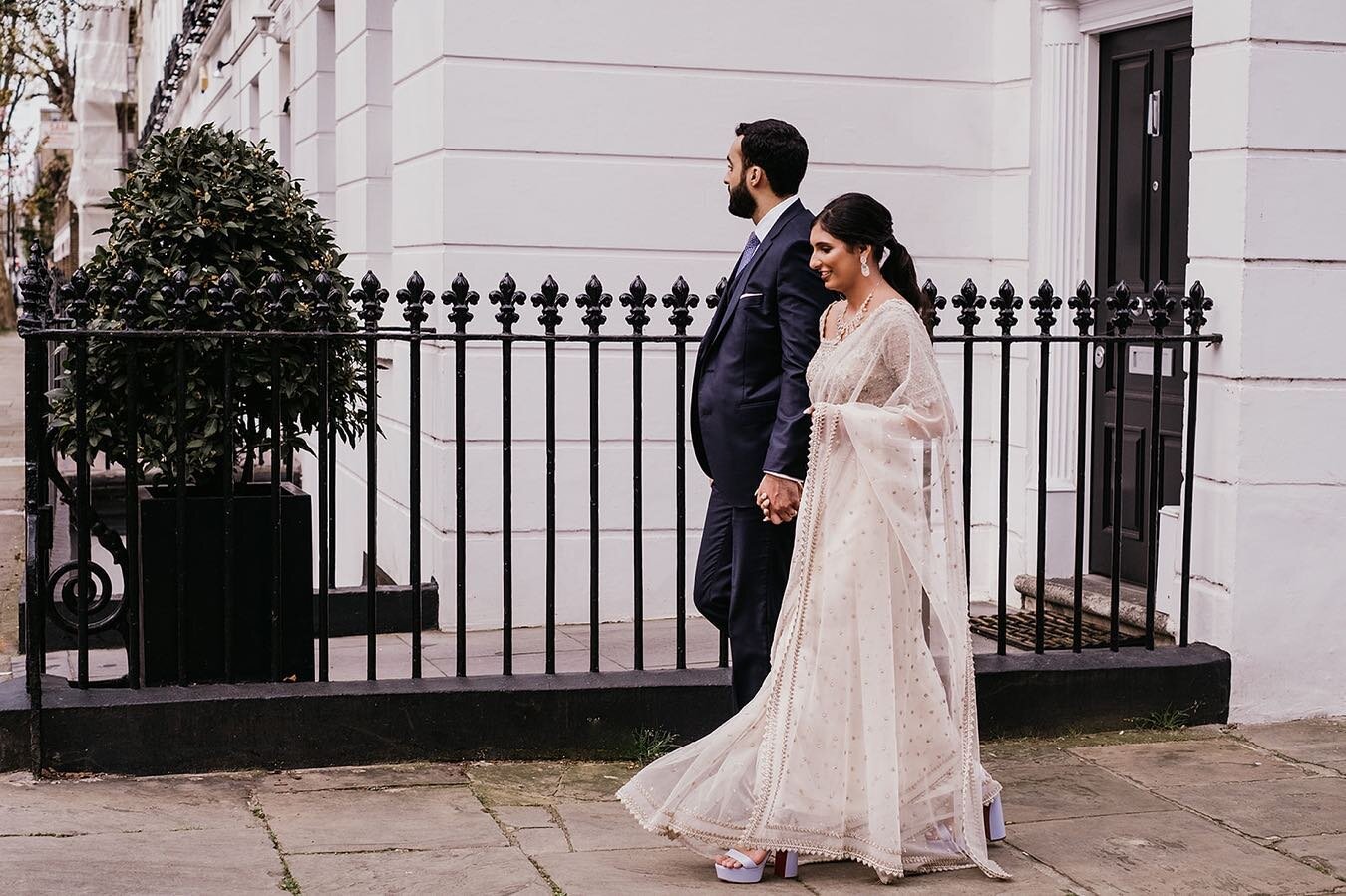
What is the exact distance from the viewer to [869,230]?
449 centimetres

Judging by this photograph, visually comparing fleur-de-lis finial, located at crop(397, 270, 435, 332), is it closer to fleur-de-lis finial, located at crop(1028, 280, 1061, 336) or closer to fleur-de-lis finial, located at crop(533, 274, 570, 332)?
fleur-de-lis finial, located at crop(533, 274, 570, 332)

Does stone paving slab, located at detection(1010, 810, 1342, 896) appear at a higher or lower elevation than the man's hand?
lower

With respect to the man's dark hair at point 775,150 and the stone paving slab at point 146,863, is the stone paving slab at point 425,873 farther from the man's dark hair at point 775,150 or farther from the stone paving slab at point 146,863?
the man's dark hair at point 775,150

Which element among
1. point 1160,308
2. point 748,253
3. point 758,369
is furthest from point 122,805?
point 1160,308

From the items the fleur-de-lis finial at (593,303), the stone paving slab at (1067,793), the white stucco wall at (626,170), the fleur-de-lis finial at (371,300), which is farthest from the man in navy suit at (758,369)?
the white stucco wall at (626,170)

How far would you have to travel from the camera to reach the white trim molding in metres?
7.17

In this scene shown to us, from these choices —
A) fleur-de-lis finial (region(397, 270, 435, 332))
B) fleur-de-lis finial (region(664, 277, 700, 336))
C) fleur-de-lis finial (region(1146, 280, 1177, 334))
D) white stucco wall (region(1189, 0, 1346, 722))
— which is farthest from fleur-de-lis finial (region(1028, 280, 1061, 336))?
fleur-de-lis finial (region(397, 270, 435, 332))

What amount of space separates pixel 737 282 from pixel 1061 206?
3.45 metres

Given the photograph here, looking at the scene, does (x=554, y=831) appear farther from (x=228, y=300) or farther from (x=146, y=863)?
(x=228, y=300)

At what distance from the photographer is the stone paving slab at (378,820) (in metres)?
4.81

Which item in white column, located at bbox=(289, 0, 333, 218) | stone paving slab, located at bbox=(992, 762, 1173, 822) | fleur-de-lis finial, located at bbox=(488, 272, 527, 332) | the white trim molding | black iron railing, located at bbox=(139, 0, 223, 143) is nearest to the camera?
stone paving slab, located at bbox=(992, 762, 1173, 822)

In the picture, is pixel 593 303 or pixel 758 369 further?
pixel 593 303

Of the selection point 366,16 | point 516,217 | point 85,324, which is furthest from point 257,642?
point 366,16

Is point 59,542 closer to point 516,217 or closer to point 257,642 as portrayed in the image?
point 516,217
